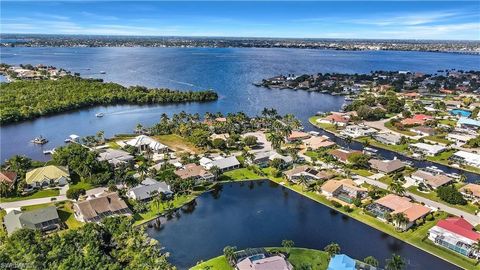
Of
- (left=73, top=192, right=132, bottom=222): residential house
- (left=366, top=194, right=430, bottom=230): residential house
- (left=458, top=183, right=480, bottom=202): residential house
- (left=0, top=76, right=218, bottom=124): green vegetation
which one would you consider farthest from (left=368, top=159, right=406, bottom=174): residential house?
(left=0, top=76, right=218, bottom=124): green vegetation

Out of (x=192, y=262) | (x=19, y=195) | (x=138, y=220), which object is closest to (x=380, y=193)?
(x=192, y=262)

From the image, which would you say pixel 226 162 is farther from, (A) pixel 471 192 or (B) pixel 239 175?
(A) pixel 471 192

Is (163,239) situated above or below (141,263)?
below

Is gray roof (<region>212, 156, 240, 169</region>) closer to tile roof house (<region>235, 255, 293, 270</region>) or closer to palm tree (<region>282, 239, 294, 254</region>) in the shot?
palm tree (<region>282, 239, 294, 254</region>)

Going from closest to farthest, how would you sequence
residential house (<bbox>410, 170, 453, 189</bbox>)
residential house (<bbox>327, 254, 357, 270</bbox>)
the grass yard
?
residential house (<bbox>327, 254, 357, 270</bbox>)
residential house (<bbox>410, 170, 453, 189</bbox>)
the grass yard

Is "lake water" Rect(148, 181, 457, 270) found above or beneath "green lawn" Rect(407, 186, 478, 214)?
beneath

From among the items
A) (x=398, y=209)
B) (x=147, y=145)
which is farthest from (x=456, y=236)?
(x=147, y=145)

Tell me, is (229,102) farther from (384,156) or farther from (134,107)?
(384,156)

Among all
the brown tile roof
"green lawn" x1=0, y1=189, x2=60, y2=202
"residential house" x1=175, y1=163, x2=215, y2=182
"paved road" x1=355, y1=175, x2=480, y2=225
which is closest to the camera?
the brown tile roof
